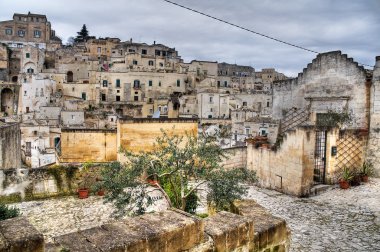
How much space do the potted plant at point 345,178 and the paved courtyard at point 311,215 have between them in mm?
300

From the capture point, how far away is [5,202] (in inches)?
440

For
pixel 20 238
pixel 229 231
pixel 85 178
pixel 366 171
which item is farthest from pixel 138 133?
pixel 20 238

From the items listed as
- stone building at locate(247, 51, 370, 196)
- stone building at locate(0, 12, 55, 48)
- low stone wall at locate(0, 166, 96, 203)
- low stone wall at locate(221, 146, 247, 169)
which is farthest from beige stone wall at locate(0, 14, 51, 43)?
low stone wall at locate(221, 146, 247, 169)

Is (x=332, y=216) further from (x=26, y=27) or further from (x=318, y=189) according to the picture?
(x=26, y=27)

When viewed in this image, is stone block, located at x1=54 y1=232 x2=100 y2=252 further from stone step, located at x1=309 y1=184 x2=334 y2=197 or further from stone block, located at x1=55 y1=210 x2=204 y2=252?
stone step, located at x1=309 y1=184 x2=334 y2=197

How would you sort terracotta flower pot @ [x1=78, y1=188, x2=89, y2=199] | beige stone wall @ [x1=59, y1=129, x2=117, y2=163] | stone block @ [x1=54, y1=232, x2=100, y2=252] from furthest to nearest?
1. beige stone wall @ [x1=59, y1=129, x2=117, y2=163]
2. terracotta flower pot @ [x1=78, y1=188, x2=89, y2=199]
3. stone block @ [x1=54, y1=232, x2=100, y2=252]

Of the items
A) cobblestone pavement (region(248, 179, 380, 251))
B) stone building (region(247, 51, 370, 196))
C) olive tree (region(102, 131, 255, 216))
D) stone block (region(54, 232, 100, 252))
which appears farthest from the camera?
stone building (region(247, 51, 370, 196))

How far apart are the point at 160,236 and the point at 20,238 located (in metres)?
1.26

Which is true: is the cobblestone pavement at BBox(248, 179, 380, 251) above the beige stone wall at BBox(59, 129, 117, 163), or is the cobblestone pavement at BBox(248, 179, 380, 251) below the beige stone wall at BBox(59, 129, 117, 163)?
below

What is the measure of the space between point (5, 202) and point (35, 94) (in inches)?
2054

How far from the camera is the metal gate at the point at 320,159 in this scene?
13.3 m

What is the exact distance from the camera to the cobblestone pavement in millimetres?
7513

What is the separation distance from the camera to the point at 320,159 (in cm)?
1352

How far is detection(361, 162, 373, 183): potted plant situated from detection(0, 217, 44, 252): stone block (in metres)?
13.5
